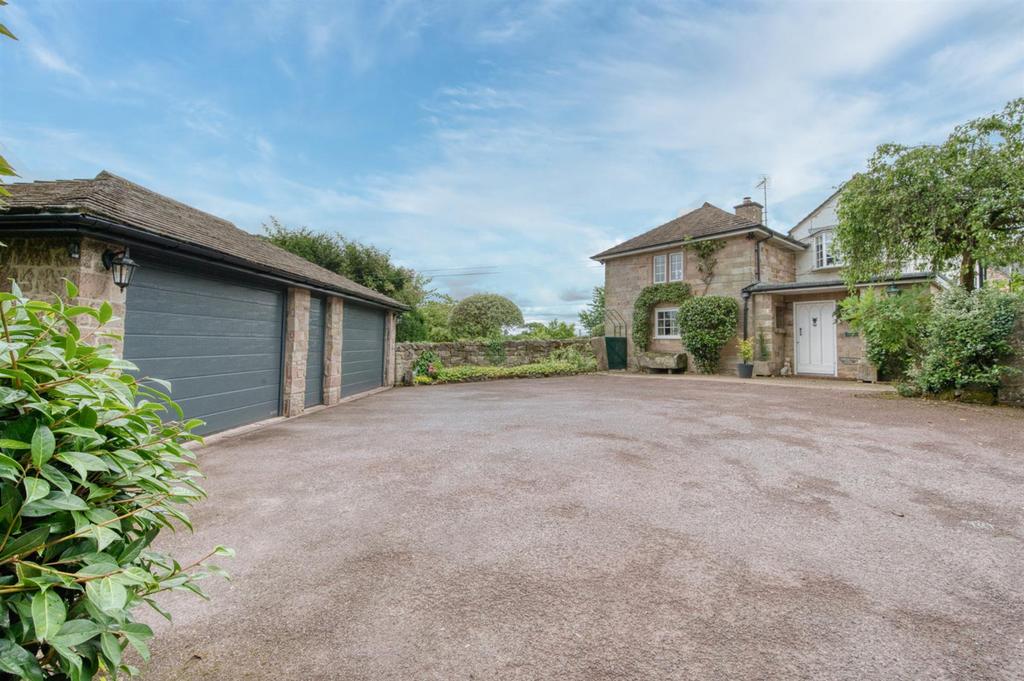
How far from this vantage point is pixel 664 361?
15742 millimetres

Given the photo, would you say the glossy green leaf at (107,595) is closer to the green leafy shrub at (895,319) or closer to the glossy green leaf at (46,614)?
the glossy green leaf at (46,614)

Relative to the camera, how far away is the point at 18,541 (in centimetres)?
94

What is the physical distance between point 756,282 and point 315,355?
13.9 meters

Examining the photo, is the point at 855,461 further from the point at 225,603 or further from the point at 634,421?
the point at 225,603

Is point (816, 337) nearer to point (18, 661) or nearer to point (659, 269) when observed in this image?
point (659, 269)

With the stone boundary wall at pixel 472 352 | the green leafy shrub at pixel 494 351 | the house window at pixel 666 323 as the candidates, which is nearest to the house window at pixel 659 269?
the house window at pixel 666 323

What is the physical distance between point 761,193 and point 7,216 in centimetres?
2156

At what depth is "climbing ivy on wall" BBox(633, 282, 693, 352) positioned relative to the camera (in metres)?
16.6

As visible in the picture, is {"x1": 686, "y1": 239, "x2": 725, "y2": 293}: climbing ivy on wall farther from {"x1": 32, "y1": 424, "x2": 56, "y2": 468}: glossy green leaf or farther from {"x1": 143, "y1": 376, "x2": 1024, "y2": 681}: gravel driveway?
{"x1": 32, "y1": 424, "x2": 56, "y2": 468}: glossy green leaf

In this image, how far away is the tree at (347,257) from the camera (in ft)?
59.0

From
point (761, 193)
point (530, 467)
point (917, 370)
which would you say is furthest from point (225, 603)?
point (761, 193)

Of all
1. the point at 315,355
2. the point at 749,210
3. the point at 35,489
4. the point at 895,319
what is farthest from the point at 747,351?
the point at 35,489

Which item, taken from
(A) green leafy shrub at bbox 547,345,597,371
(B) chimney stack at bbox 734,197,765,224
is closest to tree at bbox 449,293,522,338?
(A) green leafy shrub at bbox 547,345,597,371

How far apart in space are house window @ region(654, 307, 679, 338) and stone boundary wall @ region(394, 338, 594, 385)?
8.86 feet
